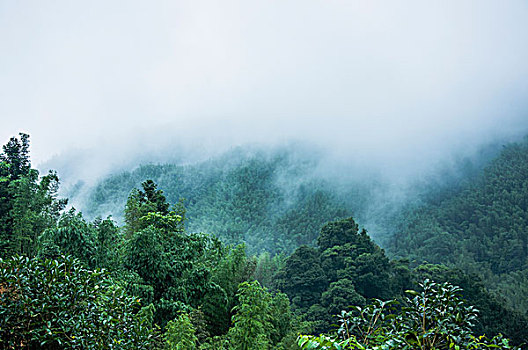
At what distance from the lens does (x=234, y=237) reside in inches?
2105

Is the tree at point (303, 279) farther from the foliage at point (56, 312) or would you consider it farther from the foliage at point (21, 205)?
the foliage at point (56, 312)

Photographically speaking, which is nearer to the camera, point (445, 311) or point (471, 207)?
point (445, 311)

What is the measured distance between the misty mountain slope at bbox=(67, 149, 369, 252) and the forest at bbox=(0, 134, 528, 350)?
0.36m

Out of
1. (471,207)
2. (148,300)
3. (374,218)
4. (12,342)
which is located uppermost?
(374,218)

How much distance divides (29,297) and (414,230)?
5179cm

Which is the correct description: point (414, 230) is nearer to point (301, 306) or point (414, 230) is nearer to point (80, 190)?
point (301, 306)

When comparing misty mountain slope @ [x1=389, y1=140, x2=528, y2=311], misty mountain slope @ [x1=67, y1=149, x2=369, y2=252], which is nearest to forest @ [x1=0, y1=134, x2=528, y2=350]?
misty mountain slope @ [x1=389, y1=140, x2=528, y2=311]

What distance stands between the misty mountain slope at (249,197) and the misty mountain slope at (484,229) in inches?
466

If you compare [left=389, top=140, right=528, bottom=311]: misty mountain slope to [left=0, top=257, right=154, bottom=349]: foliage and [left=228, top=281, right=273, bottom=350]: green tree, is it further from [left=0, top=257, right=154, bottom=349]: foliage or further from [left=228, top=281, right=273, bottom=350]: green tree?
[left=0, top=257, right=154, bottom=349]: foliage

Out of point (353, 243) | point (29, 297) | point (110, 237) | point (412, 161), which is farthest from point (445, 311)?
point (412, 161)

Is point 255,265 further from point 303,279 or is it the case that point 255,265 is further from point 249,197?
point 249,197

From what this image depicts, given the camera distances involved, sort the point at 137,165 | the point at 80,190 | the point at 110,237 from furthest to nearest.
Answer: the point at 137,165
the point at 80,190
the point at 110,237

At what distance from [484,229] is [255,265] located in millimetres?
42323

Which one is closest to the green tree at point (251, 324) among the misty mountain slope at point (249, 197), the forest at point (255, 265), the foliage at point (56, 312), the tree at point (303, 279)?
the forest at point (255, 265)
